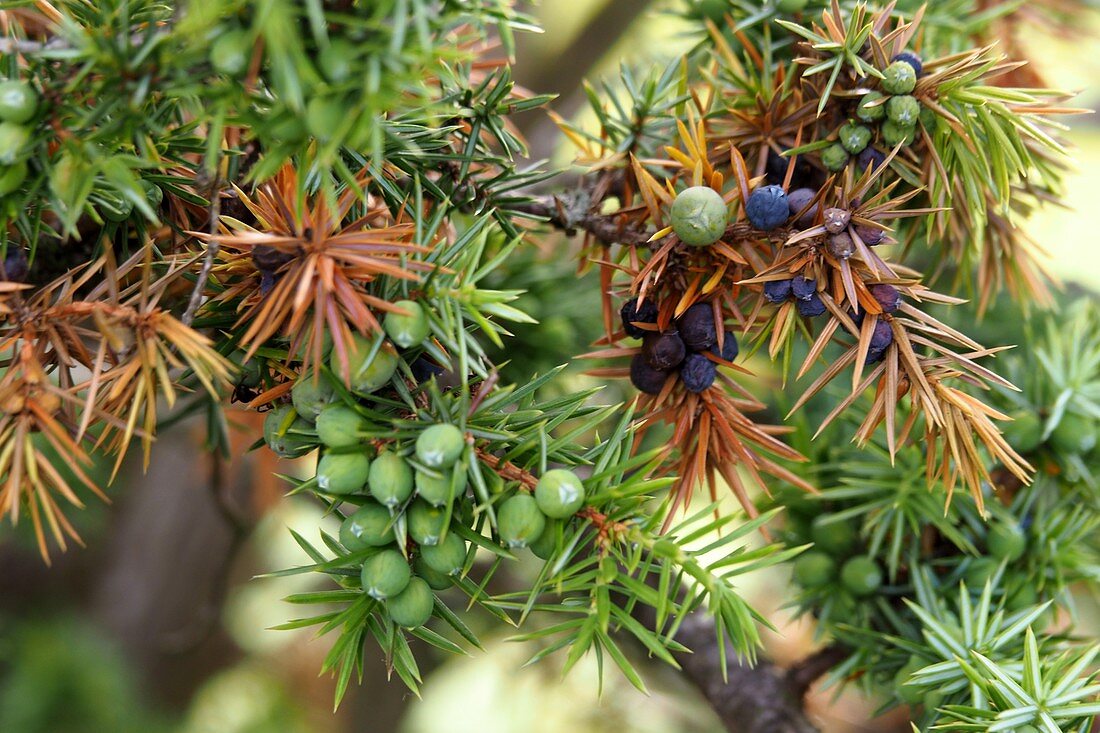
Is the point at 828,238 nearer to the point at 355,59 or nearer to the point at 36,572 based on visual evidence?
the point at 355,59

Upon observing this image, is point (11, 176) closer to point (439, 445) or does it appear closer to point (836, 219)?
point (439, 445)

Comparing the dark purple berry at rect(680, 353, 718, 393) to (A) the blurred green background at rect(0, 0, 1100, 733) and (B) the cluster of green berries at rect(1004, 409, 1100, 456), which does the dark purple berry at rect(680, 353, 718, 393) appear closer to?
(B) the cluster of green berries at rect(1004, 409, 1100, 456)

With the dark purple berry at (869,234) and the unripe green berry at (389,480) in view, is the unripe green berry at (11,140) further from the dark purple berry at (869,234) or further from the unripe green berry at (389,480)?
the dark purple berry at (869,234)

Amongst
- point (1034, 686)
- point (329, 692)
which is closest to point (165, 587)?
point (329, 692)

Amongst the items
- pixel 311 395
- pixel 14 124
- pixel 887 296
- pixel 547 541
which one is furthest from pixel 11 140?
pixel 887 296

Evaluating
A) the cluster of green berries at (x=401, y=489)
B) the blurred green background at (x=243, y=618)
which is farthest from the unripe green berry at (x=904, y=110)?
the blurred green background at (x=243, y=618)

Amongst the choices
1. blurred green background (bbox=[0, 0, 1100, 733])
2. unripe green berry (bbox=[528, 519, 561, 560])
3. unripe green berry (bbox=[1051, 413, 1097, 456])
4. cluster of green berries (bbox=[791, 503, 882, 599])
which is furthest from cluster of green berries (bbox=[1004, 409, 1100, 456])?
blurred green background (bbox=[0, 0, 1100, 733])
